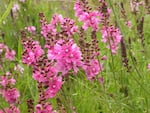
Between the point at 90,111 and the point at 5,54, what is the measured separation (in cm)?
89

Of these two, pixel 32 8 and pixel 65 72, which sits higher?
pixel 32 8

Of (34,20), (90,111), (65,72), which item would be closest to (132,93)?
(90,111)

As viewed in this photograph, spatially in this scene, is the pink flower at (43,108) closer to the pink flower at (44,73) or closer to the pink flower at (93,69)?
the pink flower at (44,73)

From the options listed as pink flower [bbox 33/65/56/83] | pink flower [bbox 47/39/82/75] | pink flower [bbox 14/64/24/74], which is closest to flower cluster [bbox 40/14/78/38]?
pink flower [bbox 47/39/82/75]

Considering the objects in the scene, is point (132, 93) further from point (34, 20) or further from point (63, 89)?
point (34, 20)

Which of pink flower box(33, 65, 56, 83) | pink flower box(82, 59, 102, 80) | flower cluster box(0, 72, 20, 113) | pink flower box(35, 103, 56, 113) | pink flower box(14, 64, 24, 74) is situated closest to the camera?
pink flower box(33, 65, 56, 83)

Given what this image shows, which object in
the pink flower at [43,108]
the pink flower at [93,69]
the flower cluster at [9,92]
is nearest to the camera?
the pink flower at [43,108]

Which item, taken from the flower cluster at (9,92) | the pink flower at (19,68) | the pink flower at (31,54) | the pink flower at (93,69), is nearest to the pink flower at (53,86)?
the pink flower at (31,54)

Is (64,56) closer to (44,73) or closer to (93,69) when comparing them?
(44,73)

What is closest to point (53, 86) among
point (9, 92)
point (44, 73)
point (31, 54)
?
point (44, 73)

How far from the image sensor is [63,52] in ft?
5.21

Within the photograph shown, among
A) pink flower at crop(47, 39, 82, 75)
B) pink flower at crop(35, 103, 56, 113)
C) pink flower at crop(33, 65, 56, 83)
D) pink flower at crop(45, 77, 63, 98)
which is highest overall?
pink flower at crop(47, 39, 82, 75)

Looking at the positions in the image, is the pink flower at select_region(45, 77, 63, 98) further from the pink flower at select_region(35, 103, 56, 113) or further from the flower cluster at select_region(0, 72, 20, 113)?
the flower cluster at select_region(0, 72, 20, 113)

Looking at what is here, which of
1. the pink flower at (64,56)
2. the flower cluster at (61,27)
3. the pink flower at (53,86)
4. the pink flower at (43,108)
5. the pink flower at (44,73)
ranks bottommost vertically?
the pink flower at (43,108)
